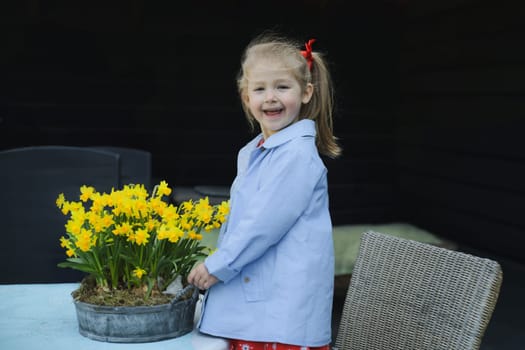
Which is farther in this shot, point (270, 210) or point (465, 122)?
point (465, 122)

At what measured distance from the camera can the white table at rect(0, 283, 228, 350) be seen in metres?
1.33

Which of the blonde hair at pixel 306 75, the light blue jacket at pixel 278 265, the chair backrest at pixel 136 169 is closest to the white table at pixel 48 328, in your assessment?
the light blue jacket at pixel 278 265

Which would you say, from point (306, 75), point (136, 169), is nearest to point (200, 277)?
point (306, 75)

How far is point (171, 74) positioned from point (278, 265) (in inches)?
173

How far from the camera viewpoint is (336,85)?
20.1 feet

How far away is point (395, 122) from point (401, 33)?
71cm

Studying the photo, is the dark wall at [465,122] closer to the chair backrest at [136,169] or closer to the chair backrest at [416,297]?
the chair backrest at [136,169]

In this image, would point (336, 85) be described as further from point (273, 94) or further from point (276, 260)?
point (276, 260)

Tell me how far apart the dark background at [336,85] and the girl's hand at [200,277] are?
12.4 feet

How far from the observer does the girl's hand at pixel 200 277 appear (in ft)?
4.61

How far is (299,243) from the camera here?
1.51 metres

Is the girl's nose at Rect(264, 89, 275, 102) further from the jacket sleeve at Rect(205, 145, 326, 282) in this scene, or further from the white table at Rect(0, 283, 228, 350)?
the white table at Rect(0, 283, 228, 350)

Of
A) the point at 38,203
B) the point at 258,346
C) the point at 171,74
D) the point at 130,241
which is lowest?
the point at 258,346

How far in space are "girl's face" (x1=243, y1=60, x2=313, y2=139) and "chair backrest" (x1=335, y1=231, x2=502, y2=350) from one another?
360 mm
